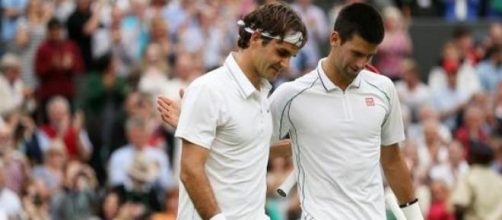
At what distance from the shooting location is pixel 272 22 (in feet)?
28.5

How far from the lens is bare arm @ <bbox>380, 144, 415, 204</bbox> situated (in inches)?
378

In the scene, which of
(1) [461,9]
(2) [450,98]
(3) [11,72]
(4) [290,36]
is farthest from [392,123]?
(1) [461,9]

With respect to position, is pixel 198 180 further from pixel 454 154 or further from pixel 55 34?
pixel 55 34

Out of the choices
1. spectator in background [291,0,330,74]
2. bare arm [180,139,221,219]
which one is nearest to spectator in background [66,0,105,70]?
spectator in background [291,0,330,74]

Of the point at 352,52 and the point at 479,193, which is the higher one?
the point at 352,52

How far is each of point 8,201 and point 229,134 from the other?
22.1ft

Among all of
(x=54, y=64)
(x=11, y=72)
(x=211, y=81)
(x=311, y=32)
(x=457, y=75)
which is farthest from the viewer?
(x=457, y=75)

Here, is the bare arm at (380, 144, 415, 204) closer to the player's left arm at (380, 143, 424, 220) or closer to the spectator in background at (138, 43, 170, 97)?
the player's left arm at (380, 143, 424, 220)

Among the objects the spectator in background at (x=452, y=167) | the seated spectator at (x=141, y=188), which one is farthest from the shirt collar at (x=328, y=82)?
the spectator in background at (x=452, y=167)

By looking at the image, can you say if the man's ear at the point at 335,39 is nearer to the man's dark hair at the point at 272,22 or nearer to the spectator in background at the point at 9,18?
the man's dark hair at the point at 272,22

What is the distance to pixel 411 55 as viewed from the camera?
23.8 metres

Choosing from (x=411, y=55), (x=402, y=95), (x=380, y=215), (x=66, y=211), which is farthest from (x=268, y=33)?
(x=411, y=55)

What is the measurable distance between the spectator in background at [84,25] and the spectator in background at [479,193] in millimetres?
5586

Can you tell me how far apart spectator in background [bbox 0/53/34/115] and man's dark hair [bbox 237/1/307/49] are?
9.26 metres
